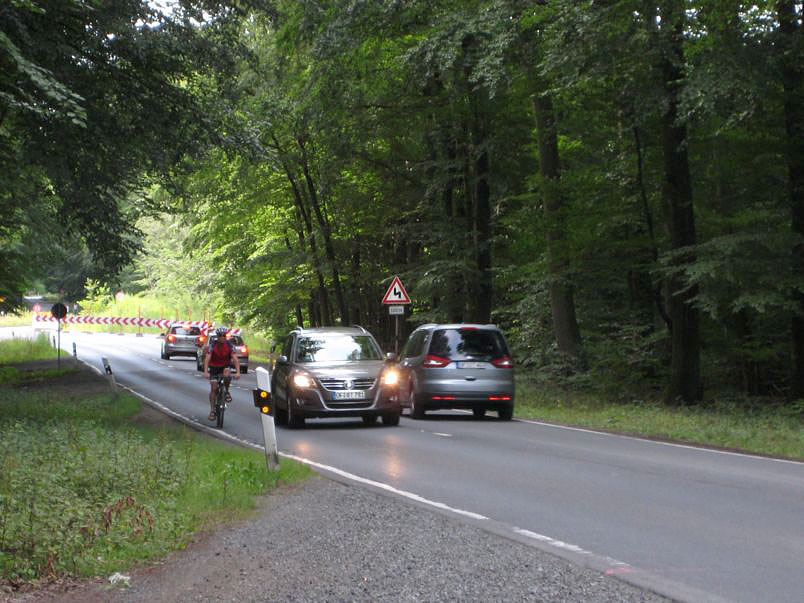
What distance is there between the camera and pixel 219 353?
72.7ft

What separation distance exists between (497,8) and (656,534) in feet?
58.1

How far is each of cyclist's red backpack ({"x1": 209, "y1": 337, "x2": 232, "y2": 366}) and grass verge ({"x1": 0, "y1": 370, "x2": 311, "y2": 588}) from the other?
5.22 m

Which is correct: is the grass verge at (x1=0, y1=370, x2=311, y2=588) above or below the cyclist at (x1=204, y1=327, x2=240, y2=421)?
below

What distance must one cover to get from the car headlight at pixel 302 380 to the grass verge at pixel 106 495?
436cm

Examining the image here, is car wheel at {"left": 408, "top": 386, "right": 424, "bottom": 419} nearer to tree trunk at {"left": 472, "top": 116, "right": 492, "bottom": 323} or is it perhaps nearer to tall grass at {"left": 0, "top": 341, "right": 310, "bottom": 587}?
tall grass at {"left": 0, "top": 341, "right": 310, "bottom": 587}

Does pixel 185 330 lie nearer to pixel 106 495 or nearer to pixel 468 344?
pixel 468 344

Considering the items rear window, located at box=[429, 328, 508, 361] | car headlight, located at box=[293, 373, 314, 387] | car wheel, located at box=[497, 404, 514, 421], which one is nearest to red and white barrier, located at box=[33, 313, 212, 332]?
rear window, located at box=[429, 328, 508, 361]

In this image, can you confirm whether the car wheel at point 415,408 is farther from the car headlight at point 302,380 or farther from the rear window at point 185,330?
the rear window at point 185,330

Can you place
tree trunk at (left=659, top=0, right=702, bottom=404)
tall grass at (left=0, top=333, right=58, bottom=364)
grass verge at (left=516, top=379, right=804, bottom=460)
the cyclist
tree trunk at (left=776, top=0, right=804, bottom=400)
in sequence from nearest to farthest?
grass verge at (left=516, top=379, right=804, bottom=460) → tree trunk at (left=776, top=0, right=804, bottom=400) → the cyclist → tree trunk at (left=659, top=0, right=702, bottom=404) → tall grass at (left=0, top=333, right=58, bottom=364)

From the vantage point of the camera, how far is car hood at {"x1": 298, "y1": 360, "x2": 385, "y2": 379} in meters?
21.2

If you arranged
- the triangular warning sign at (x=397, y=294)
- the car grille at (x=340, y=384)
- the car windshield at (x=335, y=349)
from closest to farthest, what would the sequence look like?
the car grille at (x=340, y=384) < the car windshield at (x=335, y=349) < the triangular warning sign at (x=397, y=294)

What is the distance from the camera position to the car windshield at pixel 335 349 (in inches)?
863

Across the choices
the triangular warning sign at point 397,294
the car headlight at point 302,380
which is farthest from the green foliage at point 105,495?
the triangular warning sign at point 397,294

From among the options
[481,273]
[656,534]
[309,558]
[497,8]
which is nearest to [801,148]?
[497,8]
